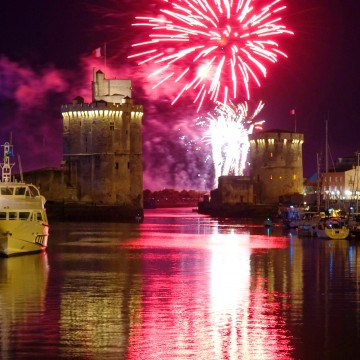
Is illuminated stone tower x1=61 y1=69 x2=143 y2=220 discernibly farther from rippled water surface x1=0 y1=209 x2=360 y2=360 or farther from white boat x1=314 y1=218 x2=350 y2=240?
rippled water surface x1=0 y1=209 x2=360 y2=360

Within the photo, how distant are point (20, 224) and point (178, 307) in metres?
12.4

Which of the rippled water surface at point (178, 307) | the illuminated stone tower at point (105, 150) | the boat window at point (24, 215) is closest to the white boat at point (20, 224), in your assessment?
the boat window at point (24, 215)

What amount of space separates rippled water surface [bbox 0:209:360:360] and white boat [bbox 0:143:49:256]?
0.61m

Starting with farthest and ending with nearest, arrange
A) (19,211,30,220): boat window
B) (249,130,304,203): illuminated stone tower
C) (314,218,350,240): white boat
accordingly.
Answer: (249,130,304,203): illuminated stone tower
(314,218,350,240): white boat
(19,211,30,220): boat window

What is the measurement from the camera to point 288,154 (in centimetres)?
8300

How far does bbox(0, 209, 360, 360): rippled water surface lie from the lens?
11312 mm

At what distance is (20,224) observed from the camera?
1043 inches

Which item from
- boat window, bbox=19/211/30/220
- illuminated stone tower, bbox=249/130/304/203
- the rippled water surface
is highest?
illuminated stone tower, bbox=249/130/304/203

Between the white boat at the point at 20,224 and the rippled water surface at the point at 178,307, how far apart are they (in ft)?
1.99

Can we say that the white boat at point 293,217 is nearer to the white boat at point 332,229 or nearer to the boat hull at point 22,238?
the white boat at point 332,229

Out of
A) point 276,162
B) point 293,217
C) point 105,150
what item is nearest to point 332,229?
point 293,217

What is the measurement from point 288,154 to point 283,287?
64977 mm

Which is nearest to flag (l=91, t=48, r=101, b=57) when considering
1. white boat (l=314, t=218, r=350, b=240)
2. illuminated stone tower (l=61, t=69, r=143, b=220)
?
illuminated stone tower (l=61, t=69, r=143, b=220)

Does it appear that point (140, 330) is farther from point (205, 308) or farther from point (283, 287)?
point (283, 287)
